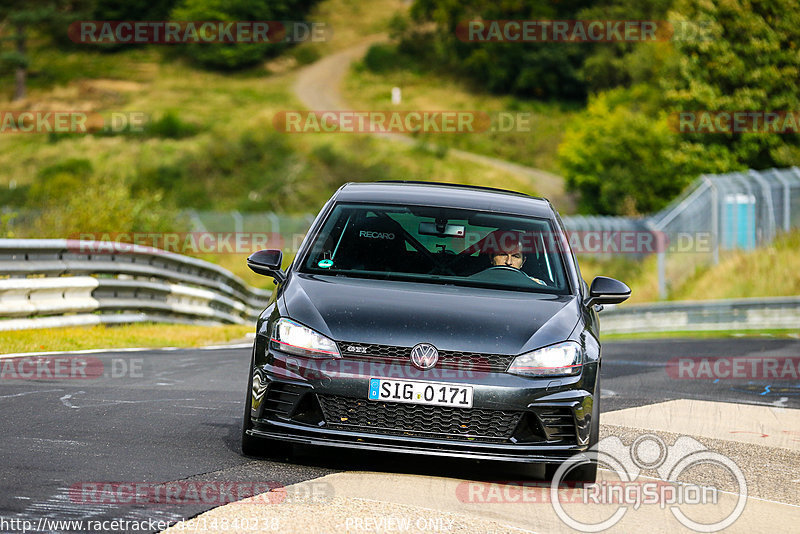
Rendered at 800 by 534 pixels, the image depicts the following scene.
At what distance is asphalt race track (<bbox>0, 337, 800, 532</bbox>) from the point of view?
5.88 meters

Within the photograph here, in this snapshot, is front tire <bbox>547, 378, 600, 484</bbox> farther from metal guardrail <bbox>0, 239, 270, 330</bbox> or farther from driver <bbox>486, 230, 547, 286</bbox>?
metal guardrail <bbox>0, 239, 270, 330</bbox>

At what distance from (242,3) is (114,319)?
86403 millimetres

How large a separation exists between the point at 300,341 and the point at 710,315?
20412mm

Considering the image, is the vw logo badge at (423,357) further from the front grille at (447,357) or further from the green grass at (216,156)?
the green grass at (216,156)

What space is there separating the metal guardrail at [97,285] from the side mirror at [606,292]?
759cm

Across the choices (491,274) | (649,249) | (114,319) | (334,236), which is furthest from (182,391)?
(649,249)

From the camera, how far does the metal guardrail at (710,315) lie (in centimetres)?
2514

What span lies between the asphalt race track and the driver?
1.25 metres

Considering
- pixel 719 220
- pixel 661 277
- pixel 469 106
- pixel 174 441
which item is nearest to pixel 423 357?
pixel 174 441

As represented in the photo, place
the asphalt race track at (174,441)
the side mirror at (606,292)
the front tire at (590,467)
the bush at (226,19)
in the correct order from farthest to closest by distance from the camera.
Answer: the bush at (226,19) < the side mirror at (606,292) < the front tire at (590,467) < the asphalt race track at (174,441)

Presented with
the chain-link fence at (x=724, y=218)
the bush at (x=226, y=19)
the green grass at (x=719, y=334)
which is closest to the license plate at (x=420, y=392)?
the green grass at (x=719, y=334)

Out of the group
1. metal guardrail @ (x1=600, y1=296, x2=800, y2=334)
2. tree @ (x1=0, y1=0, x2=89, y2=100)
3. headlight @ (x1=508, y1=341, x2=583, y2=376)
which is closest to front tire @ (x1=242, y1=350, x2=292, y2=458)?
headlight @ (x1=508, y1=341, x2=583, y2=376)

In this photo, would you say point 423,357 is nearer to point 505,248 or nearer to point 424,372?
point 424,372

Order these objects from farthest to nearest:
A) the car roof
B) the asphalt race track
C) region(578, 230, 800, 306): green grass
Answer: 1. region(578, 230, 800, 306): green grass
2. the car roof
3. the asphalt race track
